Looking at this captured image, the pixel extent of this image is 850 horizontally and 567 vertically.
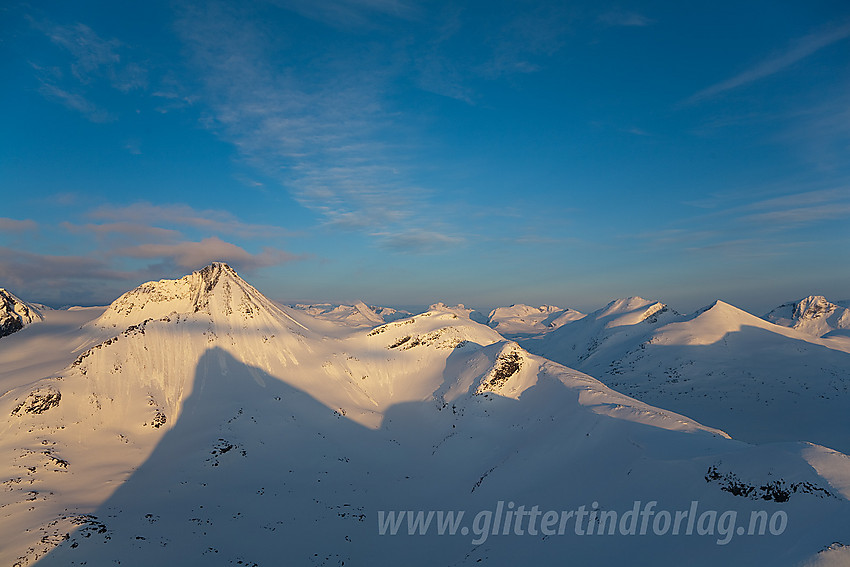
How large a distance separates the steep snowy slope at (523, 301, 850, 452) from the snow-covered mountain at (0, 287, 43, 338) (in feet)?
566

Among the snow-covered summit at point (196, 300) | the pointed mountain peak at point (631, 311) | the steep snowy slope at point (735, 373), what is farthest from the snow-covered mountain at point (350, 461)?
the pointed mountain peak at point (631, 311)

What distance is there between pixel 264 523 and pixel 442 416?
30.9 metres

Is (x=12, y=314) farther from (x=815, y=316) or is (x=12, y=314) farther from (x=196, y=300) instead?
(x=815, y=316)

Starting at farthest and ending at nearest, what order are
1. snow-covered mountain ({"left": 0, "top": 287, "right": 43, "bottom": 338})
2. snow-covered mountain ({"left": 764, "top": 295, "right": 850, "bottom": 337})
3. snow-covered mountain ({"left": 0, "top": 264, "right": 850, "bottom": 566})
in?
1. snow-covered mountain ({"left": 764, "top": 295, "right": 850, "bottom": 337})
2. snow-covered mountain ({"left": 0, "top": 287, "right": 43, "bottom": 338})
3. snow-covered mountain ({"left": 0, "top": 264, "right": 850, "bottom": 566})

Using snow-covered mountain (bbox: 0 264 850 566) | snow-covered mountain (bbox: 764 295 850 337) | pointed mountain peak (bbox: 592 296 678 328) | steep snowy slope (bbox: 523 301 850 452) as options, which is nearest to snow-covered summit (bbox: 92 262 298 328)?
snow-covered mountain (bbox: 0 264 850 566)

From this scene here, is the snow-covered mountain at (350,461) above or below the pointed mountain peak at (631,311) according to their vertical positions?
below

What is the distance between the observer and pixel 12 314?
360ft

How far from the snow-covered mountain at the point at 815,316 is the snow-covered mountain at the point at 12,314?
12137 inches

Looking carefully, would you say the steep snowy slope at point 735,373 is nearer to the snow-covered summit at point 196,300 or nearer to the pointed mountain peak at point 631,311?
the pointed mountain peak at point 631,311

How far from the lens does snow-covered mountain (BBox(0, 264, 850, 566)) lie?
2097 cm

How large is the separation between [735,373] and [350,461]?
84.1 meters

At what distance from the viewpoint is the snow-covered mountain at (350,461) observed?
20969 mm

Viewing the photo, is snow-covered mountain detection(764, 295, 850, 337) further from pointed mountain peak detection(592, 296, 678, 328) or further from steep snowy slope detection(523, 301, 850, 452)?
steep snowy slope detection(523, 301, 850, 452)

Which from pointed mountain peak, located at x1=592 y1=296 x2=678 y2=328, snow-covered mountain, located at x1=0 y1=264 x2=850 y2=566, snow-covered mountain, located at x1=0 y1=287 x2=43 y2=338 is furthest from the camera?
A: pointed mountain peak, located at x1=592 y1=296 x2=678 y2=328
